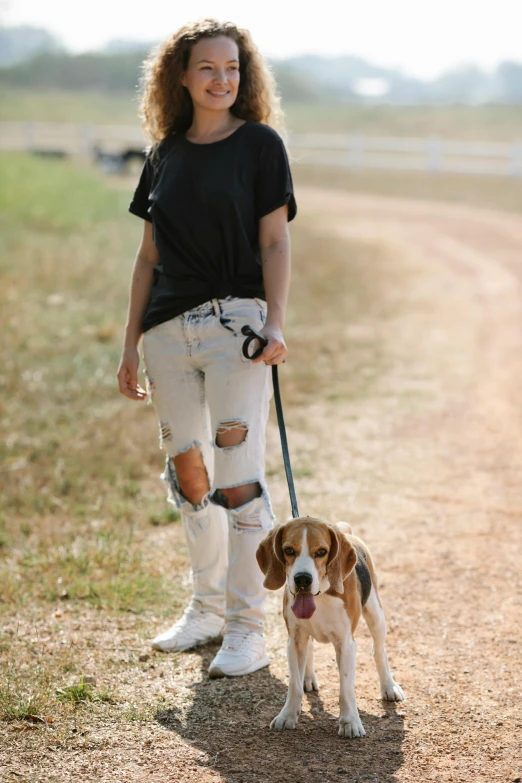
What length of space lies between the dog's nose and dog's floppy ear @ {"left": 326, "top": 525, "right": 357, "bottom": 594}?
0.39 feet

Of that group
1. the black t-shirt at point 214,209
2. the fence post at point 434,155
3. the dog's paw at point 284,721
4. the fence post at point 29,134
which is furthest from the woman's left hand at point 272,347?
the fence post at point 29,134

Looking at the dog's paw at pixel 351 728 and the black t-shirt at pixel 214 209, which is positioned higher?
the black t-shirt at pixel 214 209

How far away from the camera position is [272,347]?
3717 mm

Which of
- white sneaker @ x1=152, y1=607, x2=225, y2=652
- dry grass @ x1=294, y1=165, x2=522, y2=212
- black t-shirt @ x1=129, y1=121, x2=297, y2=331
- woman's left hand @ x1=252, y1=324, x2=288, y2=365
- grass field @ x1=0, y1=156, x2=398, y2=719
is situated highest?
black t-shirt @ x1=129, y1=121, x2=297, y2=331

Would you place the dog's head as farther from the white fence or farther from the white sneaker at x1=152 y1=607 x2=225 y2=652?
the white fence

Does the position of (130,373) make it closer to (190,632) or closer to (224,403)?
(224,403)

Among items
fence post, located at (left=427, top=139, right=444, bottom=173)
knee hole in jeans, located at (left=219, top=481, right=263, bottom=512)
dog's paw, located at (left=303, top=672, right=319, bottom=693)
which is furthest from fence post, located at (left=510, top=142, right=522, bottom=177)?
dog's paw, located at (left=303, top=672, right=319, bottom=693)

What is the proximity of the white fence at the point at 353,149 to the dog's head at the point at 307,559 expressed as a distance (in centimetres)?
2583

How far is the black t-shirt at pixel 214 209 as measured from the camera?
3768 millimetres

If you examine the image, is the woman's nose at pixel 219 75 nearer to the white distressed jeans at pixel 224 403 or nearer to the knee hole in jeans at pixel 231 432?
the white distressed jeans at pixel 224 403

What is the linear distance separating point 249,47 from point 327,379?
5383mm

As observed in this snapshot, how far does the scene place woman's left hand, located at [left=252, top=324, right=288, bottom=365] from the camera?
3.72m

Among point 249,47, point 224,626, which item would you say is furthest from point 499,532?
point 249,47

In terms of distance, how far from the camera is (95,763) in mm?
3324
